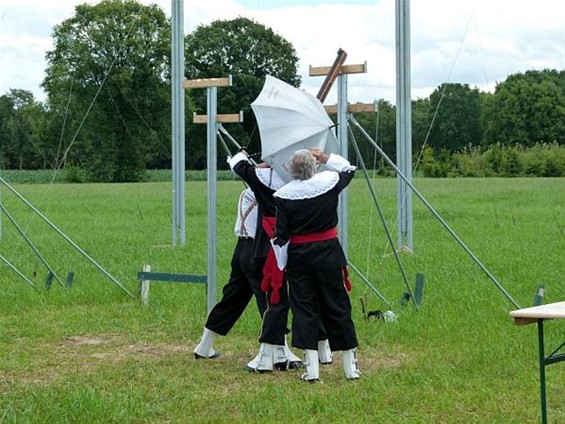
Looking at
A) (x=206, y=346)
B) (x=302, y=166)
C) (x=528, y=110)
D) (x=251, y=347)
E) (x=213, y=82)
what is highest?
(x=528, y=110)

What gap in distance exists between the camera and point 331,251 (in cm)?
792

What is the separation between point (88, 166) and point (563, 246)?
3118 cm

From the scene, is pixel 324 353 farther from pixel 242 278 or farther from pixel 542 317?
pixel 542 317

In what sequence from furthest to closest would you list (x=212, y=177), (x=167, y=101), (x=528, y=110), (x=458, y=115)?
(x=528, y=110), (x=167, y=101), (x=458, y=115), (x=212, y=177)

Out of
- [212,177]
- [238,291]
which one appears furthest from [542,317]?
[212,177]

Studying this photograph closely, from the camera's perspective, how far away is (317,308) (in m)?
8.07

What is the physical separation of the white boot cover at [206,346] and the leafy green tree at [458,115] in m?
19.6

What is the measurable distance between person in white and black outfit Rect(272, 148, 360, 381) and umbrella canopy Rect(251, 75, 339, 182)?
39 centimetres

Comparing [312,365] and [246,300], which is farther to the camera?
[246,300]

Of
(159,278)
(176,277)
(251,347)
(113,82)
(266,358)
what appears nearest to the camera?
(266,358)

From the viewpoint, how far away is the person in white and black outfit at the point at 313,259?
7.86m

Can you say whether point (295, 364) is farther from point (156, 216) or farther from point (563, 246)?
point (156, 216)

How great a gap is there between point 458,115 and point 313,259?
2236 centimetres

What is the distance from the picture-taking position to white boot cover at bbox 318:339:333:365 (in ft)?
28.4
